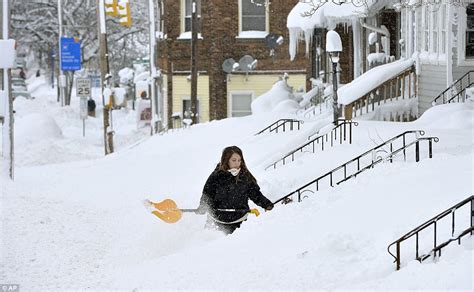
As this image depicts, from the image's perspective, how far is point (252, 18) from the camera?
4022 cm

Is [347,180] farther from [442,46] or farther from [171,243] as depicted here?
[442,46]

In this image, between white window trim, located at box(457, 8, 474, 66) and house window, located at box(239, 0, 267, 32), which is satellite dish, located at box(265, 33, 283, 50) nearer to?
house window, located at box(239, 0, 267, 32)

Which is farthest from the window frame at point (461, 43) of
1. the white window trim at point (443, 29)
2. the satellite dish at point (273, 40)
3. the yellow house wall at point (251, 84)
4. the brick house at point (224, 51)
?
the yellow house wall at point (251, 84)

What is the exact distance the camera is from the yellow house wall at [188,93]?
1583 inches

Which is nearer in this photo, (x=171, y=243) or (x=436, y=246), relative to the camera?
(x=436, y=246)

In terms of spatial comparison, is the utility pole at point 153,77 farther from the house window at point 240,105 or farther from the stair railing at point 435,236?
the stair railing at point 435,236

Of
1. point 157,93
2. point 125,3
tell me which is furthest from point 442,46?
point 157,93

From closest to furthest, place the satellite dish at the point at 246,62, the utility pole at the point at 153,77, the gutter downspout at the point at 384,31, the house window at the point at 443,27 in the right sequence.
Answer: the house window at the point at 443,27 < the gutter downspout at the point at 384,31 < the satellite dish at the point at 246,62 < the utility pole at the point at 153,77

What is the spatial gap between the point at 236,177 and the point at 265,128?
11319 mm

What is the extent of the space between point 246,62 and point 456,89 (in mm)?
16655

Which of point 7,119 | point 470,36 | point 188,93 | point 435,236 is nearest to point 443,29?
point 470,36

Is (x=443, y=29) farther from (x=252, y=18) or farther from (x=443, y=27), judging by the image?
(x=252, y=18)

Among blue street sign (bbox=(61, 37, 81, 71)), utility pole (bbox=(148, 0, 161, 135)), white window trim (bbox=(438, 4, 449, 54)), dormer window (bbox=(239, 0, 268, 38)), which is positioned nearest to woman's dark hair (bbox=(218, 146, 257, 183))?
white window trim (bbox=(438, 4, 449, 54))

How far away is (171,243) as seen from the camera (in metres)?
14.6
